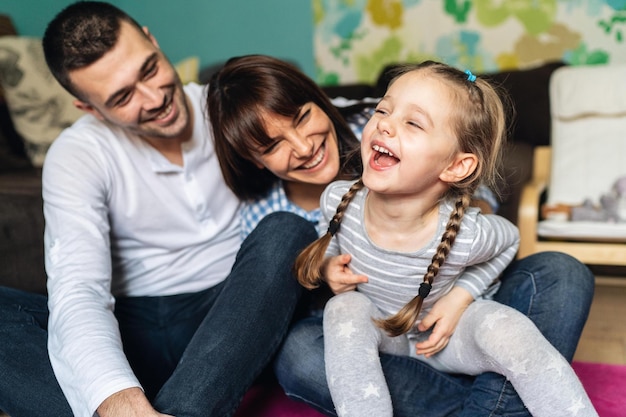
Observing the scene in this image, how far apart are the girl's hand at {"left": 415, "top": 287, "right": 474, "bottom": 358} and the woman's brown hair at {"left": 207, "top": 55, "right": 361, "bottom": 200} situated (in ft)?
1.28

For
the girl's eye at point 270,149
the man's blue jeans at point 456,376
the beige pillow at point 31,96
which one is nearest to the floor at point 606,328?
the man's blue jeans at point 456,376

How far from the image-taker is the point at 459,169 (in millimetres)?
1107

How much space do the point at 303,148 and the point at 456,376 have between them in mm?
578

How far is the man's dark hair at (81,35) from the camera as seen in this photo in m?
1.38

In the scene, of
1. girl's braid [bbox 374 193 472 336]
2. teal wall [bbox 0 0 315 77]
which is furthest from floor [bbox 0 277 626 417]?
teal wall [bbox 0 0 315 77]

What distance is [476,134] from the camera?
1.09m

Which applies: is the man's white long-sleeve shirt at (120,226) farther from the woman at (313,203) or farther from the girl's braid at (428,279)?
the girl's braid at (428,279)

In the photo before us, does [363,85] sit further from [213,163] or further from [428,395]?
[428,395]

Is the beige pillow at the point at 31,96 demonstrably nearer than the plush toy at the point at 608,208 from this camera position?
No

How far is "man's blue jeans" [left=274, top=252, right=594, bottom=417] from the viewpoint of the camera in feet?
3.88

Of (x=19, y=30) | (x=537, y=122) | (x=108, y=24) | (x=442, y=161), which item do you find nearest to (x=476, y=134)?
(x=442, y=161)

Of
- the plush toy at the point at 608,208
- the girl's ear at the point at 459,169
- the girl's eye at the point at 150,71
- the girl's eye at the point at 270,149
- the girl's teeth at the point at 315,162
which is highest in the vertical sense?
the girl's eye at the point at 150,71

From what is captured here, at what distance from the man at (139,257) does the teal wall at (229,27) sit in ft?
5.92

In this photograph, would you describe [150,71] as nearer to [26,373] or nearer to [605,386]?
[26,373]
